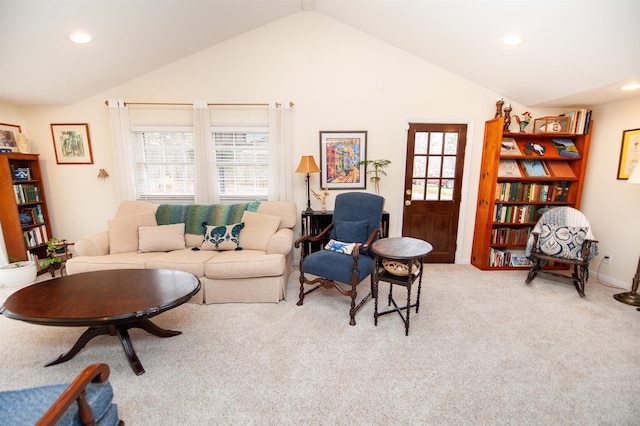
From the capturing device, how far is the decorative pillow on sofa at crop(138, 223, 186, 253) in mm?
2883

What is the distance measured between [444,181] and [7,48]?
4711 mm

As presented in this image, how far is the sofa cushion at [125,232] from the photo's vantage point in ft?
9.42

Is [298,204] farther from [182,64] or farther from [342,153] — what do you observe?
[182,64]

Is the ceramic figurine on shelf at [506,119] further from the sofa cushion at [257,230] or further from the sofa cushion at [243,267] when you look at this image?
the sofa cushion at [243,267]

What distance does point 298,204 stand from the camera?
3.65 meters

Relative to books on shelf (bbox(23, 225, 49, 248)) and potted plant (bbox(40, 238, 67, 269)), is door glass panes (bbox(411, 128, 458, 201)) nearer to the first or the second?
potted plant (bbox(40, 238, 67, 269))

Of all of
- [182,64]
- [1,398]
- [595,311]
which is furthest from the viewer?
[182,64]

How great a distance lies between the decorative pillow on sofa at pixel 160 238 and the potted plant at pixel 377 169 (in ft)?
7.77

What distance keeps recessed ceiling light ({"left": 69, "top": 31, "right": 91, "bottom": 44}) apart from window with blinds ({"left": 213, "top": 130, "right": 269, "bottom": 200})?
1.40m

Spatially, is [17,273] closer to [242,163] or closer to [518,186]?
[242,163]

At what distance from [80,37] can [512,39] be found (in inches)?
153

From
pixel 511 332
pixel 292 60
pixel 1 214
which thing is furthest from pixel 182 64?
pixel 511 332

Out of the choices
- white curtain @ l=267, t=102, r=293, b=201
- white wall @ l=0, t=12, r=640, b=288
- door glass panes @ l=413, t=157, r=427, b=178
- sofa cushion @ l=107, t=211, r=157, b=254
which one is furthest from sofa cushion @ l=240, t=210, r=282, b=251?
door glass panes @ l=413, t=157, r=427, b=178

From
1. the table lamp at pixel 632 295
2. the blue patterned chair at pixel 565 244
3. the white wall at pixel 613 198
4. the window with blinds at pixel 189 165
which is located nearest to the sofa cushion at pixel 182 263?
the window with blinds at pixel 189 165
